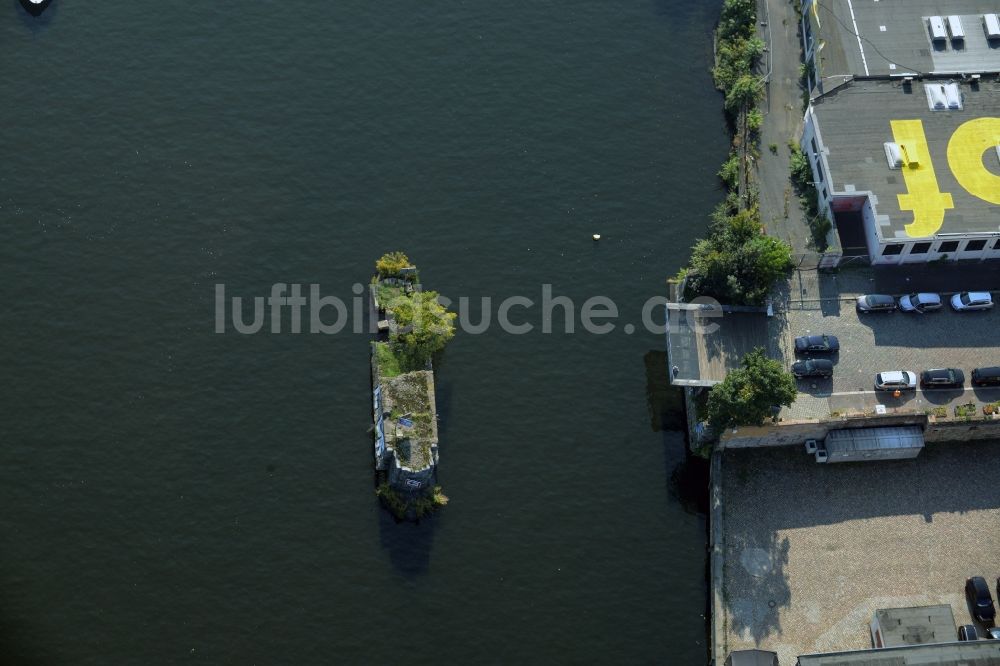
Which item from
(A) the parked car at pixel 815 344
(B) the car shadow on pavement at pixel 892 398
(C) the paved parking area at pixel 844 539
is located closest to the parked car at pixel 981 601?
(C) the paved parking area at pixel 844 539

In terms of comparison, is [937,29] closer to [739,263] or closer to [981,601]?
[739,263]

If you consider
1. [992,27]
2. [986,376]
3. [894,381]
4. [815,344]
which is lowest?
[894,381]

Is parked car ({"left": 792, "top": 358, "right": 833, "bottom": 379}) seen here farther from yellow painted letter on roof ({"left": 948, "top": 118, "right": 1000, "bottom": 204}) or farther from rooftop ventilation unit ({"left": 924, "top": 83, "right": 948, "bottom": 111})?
rooftop ventilation unit ({"left": 924, "top": 83, "right": 948, "bottom": 111})

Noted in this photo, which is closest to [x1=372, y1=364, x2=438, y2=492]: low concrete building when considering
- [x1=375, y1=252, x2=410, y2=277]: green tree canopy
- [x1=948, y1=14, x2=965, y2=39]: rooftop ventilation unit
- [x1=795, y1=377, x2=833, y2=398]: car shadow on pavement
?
[x1=375, y1=252, x2=410, y2=277]: green tree canopy

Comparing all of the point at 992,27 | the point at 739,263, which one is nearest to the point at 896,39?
the point at 992,27

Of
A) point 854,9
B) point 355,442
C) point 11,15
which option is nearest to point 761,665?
point 355,442

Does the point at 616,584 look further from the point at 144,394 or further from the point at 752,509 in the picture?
the point at 144,394
